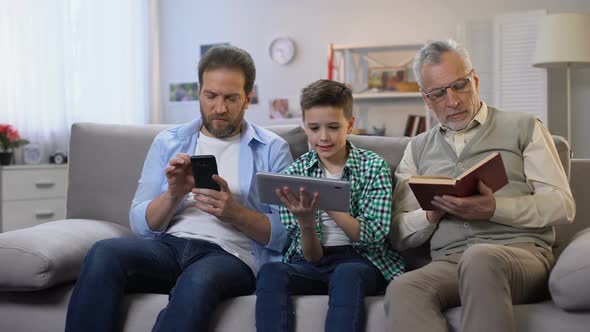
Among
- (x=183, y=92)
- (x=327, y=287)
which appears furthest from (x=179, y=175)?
(x=183, y=92)

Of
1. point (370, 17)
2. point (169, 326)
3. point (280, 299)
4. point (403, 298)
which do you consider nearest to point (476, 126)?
point (403, 298)

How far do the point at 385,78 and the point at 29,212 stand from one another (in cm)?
263

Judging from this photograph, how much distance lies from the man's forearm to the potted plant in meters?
2.69

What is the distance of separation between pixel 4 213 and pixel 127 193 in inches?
86.5

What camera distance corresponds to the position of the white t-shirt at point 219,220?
79.6 inches

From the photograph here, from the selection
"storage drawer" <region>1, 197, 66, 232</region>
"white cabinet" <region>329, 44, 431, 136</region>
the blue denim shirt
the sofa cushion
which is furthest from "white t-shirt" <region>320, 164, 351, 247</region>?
"white cabinet" <region>329, 44, 431, 136</region>

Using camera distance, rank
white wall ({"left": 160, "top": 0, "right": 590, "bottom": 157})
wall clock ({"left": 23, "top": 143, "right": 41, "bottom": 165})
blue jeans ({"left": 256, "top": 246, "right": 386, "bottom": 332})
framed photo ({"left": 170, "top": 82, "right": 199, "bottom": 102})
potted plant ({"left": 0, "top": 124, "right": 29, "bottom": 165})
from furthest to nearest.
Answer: framed photo ({"left": 170, "top": 82, "right": 199, "bottom": 102})
white wall ({"left": 160, "top": 0, "right": 590, "bottom": 157})
wall clock ({"left": 23, "top": 143, "right": 41, "bottom": 165})
potted plant ({"left": 0, "top": 124, "right": 29, "bottom": 165})
blue jeans ({"left": 256, "top": 246, "right": 386, "bottom": 332})

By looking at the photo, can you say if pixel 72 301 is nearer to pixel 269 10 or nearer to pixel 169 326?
pixel 169 326

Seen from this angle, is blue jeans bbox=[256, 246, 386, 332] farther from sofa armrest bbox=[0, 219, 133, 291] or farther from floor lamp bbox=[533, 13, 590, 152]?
floor lamp bbox=[533, 13, 590, 152]

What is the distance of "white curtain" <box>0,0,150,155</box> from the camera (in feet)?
15.2

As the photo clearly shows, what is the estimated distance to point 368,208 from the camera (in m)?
1.96

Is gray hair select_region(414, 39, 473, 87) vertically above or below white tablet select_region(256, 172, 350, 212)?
above

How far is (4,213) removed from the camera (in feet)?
13.8

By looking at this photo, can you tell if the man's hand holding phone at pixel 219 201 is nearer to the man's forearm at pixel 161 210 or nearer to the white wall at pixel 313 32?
the man's forearm at pixel 161 210
